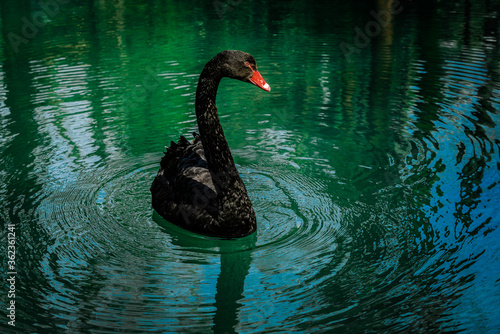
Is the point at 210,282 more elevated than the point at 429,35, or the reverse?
the point at 429,35

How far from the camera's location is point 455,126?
7.16 meters

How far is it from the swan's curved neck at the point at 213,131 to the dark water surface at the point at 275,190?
57 centimetres

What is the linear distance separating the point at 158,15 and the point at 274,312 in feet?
44.2

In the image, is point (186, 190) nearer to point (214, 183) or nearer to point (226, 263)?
point (214, 183)

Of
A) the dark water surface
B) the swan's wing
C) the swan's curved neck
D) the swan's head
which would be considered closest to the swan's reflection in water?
the dark water surface

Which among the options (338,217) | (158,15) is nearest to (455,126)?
(338,217)

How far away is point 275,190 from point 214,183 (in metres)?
0.91

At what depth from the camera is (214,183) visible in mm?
4938

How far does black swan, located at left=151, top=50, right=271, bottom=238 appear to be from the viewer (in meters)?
4.77

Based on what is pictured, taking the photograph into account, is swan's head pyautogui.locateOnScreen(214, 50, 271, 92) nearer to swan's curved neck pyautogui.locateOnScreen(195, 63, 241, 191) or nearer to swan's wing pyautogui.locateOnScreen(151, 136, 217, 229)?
swan's curved neck pyautogui.locateOnScreen(195, 63, 241, 191)

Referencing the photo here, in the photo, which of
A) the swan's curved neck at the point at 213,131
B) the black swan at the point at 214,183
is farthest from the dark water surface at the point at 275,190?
the swan's curved neck at the point at 213,131

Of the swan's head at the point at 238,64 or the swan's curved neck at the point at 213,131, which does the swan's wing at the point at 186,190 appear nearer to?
the swan's curved neck at the point at 213,131

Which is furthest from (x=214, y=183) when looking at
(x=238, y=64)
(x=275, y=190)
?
(x=238, y=64)

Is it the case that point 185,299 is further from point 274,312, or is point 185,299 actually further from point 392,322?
point 392,322
